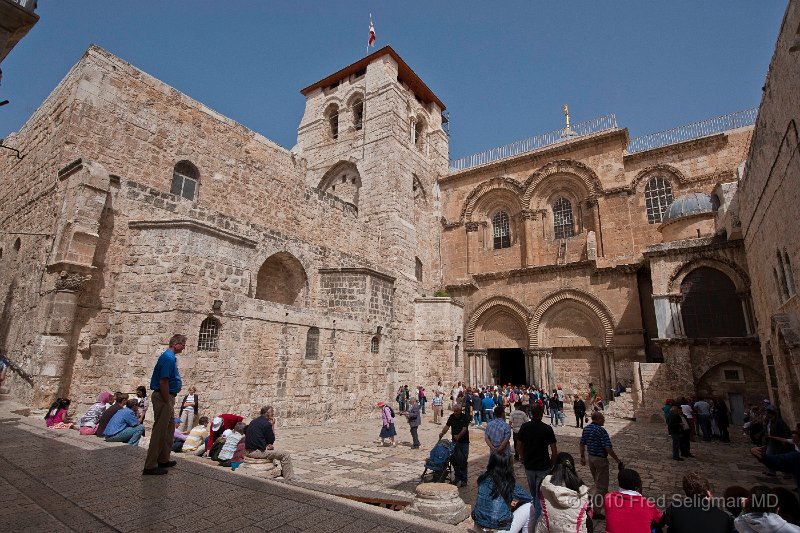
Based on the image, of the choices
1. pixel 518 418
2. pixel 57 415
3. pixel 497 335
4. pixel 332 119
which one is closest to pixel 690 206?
pixel 497 335

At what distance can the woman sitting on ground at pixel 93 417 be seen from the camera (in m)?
6.80

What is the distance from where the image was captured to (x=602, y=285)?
58.1 feet

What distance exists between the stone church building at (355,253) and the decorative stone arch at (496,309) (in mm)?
100

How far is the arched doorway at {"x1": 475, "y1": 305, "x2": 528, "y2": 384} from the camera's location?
19.4 metres

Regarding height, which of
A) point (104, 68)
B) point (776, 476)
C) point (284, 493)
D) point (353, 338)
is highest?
point (104, 68)

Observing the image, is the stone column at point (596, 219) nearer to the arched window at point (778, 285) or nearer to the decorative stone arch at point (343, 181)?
the arched window at point (778, 285)

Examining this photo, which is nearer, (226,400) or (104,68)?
(226,400)

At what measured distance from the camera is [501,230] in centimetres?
2150

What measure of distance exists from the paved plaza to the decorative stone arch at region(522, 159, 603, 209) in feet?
43.5

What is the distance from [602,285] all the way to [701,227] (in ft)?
13.7

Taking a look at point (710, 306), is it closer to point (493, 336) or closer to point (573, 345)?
point (573, 345)

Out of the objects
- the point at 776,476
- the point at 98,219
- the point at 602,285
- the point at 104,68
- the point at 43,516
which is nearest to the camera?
the point at 43,516

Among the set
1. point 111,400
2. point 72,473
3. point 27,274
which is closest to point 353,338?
point 111,400

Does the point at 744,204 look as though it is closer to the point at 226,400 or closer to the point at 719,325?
the point at 719,325
